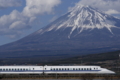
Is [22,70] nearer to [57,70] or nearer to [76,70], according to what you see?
[57,70]

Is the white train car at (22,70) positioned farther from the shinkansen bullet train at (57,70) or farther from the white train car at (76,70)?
the white train car at (76,70)

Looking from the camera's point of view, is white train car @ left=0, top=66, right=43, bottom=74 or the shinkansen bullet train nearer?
the shinkansen bullet train

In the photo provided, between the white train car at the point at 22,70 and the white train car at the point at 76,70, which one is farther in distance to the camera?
the white train car at the point at 22,70

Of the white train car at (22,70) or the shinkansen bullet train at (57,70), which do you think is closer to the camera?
the shinkansen bullet train at (57,70)

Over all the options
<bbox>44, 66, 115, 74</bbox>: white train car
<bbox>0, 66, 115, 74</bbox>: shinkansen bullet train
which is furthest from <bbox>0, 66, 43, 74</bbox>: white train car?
<bbox>44, 66, 115, 74</bbox>: white train car

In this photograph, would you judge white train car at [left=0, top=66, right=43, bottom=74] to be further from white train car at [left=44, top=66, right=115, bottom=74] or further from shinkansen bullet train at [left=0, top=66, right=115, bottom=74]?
white train car at [left=44, top=66, right=115, bottom=74]

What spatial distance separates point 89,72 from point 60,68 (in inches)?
289

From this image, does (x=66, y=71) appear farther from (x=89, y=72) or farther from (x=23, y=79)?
(x=23, y=79)

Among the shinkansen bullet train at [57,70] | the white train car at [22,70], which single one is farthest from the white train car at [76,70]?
the white train car at [22,70]

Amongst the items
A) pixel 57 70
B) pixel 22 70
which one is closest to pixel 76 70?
pixel 57 70

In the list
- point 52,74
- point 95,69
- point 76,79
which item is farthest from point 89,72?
point 76,79

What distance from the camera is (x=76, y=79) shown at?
90.6m

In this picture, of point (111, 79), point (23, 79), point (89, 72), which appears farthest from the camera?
point (89, 72)

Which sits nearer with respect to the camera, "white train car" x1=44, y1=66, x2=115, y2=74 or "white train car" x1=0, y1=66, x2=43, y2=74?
"white train car" x1=44, y1=66, x2=115, y2=74
